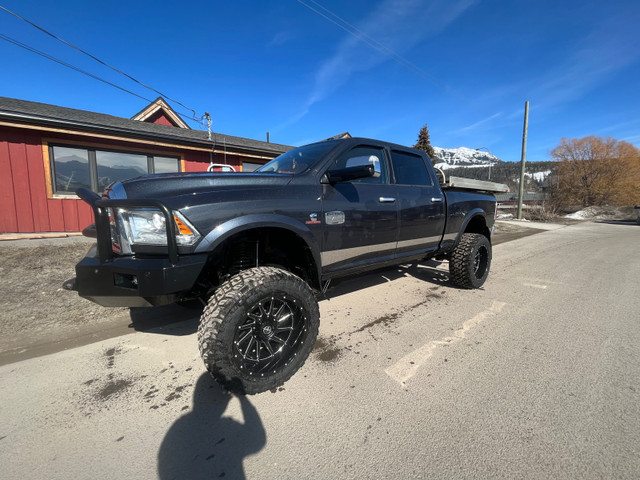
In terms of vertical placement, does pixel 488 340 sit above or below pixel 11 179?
below

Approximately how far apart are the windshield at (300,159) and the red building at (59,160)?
20.8 ft

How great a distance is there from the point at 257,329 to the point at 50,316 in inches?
109

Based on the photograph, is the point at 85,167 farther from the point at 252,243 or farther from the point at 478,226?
the point at 478,226

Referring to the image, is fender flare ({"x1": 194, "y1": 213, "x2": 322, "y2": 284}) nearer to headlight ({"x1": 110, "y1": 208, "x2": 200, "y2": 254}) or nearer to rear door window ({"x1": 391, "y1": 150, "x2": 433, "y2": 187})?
headlight ({"x1": 110, "y1": 208, "x2": 200, "y2": 254})

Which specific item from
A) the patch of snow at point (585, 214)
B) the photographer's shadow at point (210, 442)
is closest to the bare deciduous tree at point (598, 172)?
the patch of snow at point (585, 214)

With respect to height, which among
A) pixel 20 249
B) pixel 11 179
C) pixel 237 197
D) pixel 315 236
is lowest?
pixel 20 249

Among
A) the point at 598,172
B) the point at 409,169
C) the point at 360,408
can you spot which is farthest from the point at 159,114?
the point at 598,172

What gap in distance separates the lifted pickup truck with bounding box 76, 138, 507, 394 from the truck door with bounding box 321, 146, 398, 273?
11 mm

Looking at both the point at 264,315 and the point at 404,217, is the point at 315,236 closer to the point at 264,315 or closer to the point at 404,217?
the point at 264,315

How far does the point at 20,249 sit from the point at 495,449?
7.70 m

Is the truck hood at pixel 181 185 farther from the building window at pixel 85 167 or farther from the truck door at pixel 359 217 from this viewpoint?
the building window at pixel 85 167

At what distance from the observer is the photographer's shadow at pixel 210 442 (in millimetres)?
1437

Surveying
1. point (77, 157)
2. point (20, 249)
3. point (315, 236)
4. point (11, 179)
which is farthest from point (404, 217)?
point (11, 179)

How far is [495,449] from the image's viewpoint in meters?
1.53
